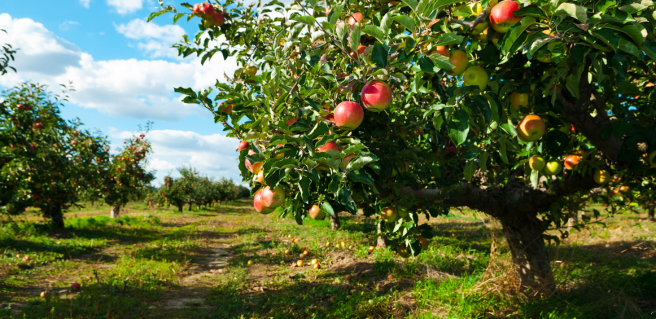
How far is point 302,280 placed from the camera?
6.17m

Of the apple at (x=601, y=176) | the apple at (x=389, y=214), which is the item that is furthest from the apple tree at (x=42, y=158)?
the apple at (x=601, y=176)

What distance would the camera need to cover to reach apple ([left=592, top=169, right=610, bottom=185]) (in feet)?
10.8

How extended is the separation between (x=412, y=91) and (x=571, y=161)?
278cm

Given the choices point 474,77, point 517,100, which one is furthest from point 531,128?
point 474,77

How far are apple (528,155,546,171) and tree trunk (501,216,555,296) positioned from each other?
5.79 feet

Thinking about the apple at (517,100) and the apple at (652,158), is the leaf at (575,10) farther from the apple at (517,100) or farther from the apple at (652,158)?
the apple at (652,158)

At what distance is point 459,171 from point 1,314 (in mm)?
6029

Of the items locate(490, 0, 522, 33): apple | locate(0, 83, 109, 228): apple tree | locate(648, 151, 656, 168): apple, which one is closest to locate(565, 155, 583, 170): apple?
locate(648, 151, 656, 168): apple

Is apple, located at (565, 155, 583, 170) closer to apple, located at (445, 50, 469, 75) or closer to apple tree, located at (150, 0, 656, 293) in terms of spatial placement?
apple tree, located at (150, 0, 656, 293)

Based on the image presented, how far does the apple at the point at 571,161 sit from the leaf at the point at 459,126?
8.99 feet

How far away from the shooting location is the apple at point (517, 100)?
2.09m

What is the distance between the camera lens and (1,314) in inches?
165

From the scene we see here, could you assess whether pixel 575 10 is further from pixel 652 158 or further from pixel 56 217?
pixel 56 217

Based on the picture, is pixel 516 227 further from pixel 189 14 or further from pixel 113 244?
pixel 113 244
